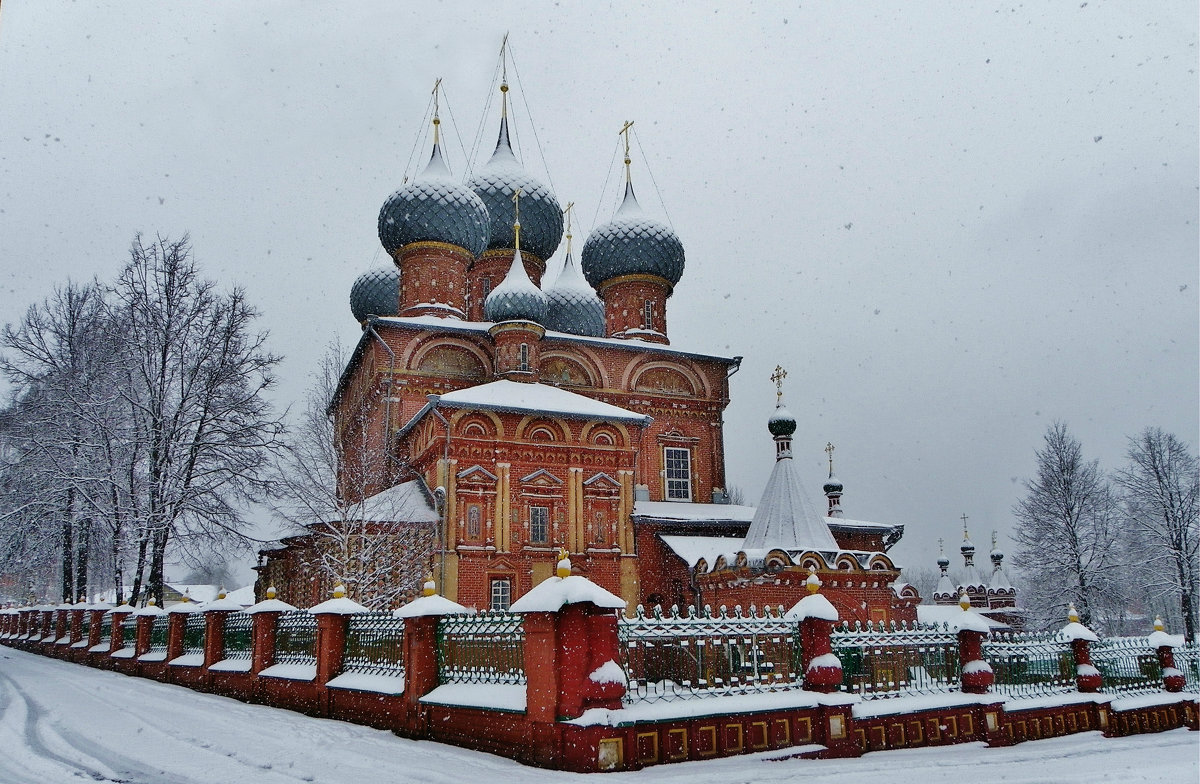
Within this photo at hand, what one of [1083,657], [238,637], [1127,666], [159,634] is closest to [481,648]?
[238,637]

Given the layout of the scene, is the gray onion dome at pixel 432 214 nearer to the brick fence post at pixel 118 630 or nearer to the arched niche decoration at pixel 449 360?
the arched niche decoration at pixel 449 360

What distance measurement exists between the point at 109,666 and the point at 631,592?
31.6 feet

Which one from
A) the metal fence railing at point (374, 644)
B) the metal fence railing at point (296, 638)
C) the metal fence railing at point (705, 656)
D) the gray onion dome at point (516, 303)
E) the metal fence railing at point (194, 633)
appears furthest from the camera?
the gray onion dome at point (516, 303)

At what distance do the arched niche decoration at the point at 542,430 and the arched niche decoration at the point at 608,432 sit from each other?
44 cm

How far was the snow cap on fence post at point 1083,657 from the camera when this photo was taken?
423 inches

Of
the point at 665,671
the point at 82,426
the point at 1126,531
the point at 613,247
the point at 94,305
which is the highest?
the point at 613,247

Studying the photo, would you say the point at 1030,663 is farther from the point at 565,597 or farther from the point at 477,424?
the point at 477,424

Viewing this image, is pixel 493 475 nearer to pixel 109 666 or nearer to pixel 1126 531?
pixel 109 666

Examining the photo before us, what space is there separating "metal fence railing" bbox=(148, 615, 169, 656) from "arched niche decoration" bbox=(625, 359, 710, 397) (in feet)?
39.5

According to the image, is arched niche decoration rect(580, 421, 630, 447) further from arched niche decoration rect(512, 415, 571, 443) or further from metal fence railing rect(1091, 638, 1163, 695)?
metal fence railing rect(1091, 638, 1163, 695)

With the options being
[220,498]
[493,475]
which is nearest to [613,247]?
[493,475]

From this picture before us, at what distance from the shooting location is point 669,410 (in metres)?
23.4

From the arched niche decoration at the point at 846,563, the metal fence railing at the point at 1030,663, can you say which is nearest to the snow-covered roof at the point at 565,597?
the metal fence railing at the point at 1030,663

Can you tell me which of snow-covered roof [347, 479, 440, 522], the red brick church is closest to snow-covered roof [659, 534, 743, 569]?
the red brick church
